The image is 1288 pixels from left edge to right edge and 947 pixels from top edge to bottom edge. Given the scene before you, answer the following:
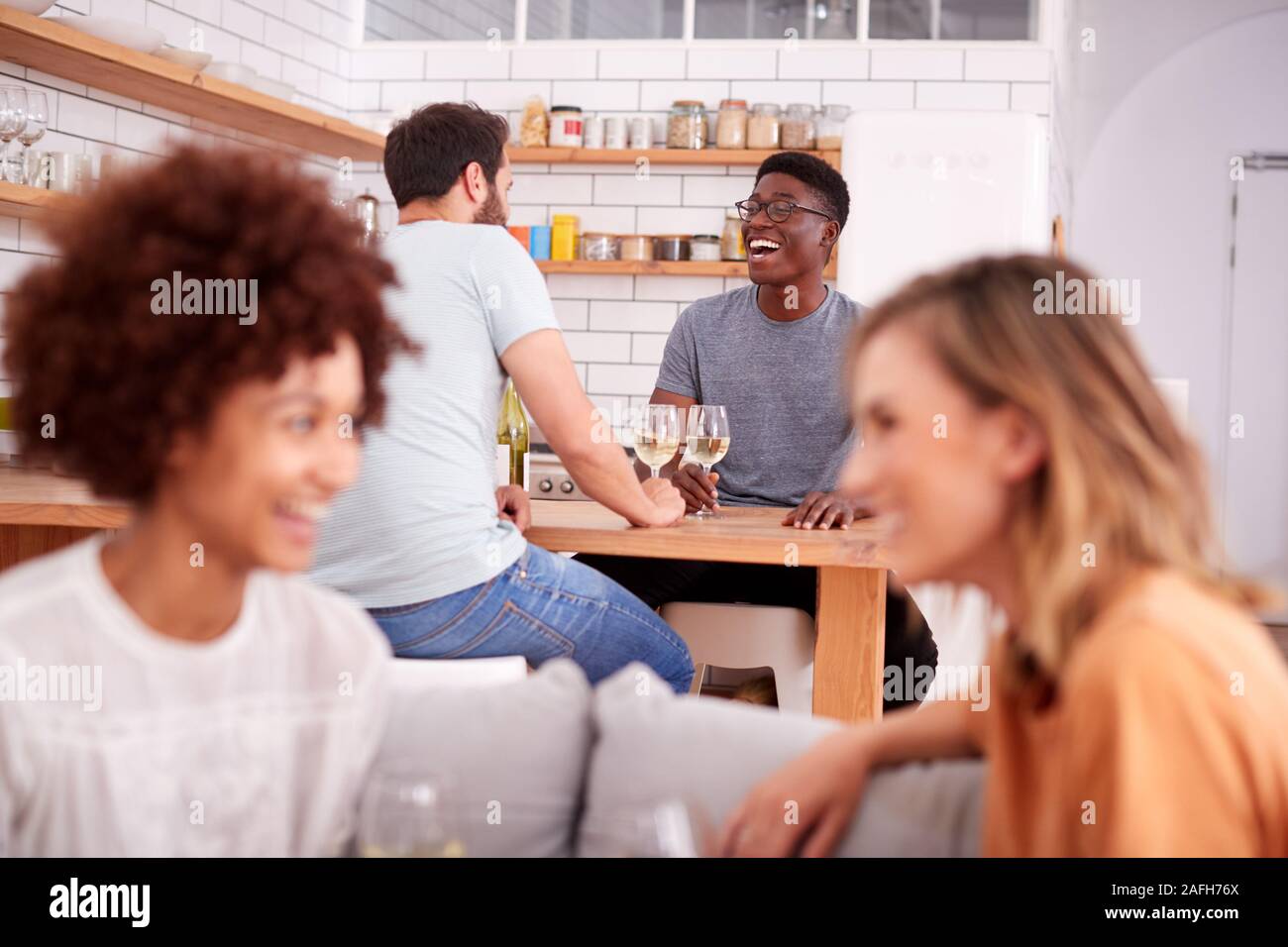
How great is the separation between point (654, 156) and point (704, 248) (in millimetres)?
413

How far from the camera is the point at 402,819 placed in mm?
979

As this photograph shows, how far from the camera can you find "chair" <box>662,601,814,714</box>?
9.11ft

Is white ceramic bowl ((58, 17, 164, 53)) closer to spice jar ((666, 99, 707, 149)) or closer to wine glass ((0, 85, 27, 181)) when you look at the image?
wine glass ((0, 85, 27, 181))

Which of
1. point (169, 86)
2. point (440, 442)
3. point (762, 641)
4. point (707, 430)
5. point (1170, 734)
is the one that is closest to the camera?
point (1170, 734)

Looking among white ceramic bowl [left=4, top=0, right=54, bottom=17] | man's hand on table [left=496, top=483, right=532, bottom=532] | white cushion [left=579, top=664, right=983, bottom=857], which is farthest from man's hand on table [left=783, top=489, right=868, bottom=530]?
white ceramic bowl [left=4, top=0, right=54, bottom=17]

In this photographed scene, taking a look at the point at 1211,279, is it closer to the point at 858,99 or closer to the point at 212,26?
the point at 858,99

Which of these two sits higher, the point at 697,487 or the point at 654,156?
the point at 654,156

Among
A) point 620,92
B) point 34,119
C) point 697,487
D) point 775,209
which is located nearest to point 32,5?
point 34,119

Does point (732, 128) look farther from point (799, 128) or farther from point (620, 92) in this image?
point (620, 92)

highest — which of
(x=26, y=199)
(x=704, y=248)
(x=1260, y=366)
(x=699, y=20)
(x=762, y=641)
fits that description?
(x=699, y=20)

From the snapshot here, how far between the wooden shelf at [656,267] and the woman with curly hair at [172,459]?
4.32 meters

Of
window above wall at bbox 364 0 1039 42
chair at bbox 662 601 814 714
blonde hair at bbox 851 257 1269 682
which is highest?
window above wall at bbox 364 0 1039 42

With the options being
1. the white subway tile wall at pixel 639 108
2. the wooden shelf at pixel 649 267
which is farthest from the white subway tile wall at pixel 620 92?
the wooden shelf at pixel 649 267

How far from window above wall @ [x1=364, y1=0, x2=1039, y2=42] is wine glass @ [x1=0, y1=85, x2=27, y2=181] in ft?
8.30
